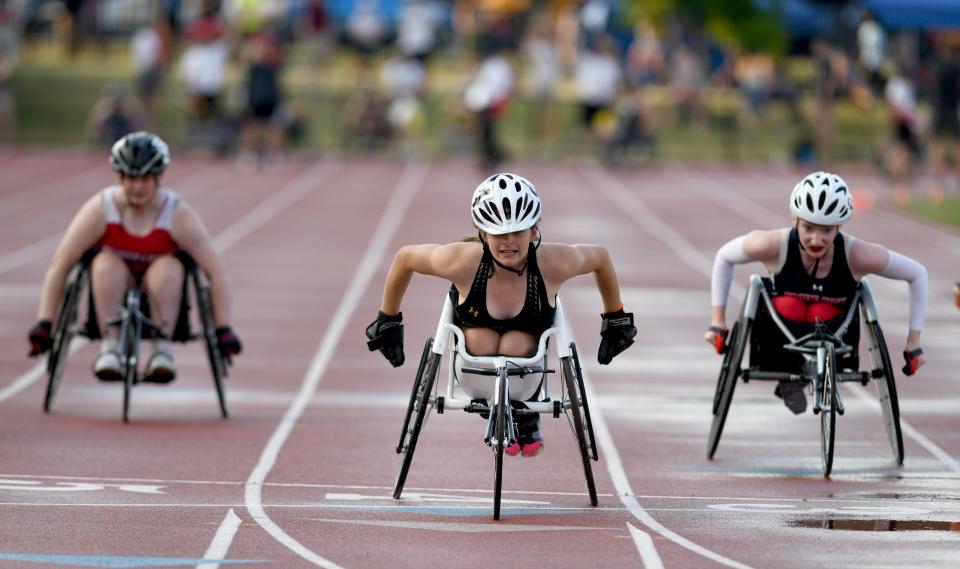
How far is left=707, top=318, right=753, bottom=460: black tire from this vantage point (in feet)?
33.1

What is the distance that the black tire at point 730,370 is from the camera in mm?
10086

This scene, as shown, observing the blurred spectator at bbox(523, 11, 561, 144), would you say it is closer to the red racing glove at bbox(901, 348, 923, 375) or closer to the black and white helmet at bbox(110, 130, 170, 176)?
the black and white helmet at bbox(110, 130, 170, 176)

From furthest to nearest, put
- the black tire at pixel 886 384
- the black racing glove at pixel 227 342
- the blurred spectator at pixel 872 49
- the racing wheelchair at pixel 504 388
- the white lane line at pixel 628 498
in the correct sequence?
the blurred spectator at pixel 872 49 → the black racing glove at pixel 227 342 → the black tire at pixel 886 384 → the racing wheelchair at pixel 504 388 → the white lane line at pixel 628 498

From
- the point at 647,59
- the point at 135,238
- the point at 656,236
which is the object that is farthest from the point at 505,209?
the point at 647,59

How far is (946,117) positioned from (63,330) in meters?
29.0

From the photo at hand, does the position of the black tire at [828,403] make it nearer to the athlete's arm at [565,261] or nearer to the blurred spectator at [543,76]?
the athlete's arm at [565,261]

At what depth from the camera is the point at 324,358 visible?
14.9 meters

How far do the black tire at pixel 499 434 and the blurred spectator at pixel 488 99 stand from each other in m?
24.5

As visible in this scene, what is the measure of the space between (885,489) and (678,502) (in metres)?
1.00

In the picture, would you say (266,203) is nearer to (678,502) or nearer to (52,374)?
(52,374)

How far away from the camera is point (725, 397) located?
33.3ft

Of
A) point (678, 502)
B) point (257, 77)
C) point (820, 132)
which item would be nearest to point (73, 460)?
point (678, 502)

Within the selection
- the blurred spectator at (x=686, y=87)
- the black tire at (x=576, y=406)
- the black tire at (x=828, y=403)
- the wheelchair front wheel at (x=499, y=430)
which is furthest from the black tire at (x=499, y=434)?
the blurred spectator at (x=686, y=87)

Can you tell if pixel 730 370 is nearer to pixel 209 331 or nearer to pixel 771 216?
pixel 209 331
